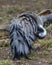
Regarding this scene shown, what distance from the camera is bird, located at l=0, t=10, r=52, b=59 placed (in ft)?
23.8

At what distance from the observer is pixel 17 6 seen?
12195mm

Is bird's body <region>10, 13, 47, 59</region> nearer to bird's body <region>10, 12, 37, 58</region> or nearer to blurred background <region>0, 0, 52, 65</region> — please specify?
bird's body <region>10, 12, 37, 58</region>

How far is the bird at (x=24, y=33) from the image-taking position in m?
7.25

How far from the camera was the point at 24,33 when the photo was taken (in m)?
7.62

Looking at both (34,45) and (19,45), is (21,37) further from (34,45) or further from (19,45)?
(34,45)

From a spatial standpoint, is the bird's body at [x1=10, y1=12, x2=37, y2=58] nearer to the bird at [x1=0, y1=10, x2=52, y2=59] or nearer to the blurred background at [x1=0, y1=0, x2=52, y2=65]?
the bird at [x1=0, y1=10, x2=52, y2=59]

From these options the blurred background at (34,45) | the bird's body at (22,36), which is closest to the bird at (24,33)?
the bird's body at (22,36)

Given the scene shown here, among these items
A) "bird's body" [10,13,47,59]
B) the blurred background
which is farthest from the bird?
the blurred background

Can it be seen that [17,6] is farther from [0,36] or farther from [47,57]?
[47,57]

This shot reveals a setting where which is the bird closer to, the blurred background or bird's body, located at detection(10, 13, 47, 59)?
bird's body, located at detection(10, 13, 47, 59)

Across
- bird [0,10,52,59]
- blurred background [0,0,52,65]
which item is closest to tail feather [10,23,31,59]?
bird [0,10,52,59]

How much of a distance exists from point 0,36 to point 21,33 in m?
1.49

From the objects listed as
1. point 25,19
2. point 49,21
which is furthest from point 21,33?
point 49,21

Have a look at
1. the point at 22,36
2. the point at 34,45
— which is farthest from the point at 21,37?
the point at 34,45
